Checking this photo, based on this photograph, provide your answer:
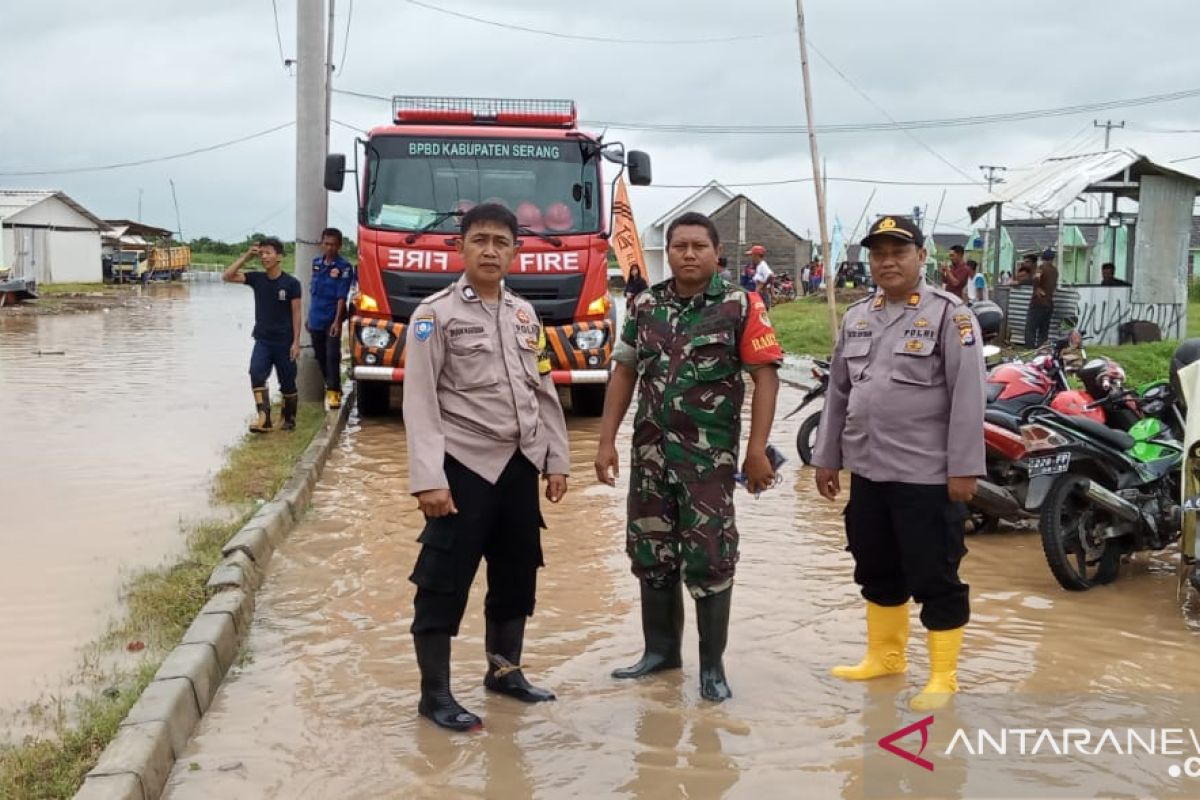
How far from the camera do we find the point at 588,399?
36.5 ft

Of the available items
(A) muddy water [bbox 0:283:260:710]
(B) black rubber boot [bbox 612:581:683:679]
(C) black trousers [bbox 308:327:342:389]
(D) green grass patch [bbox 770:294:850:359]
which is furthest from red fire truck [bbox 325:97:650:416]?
(D) green grass patch [bbox 770:294:850:359]

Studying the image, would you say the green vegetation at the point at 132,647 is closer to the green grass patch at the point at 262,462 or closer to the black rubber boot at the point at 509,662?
the green grass patch at the point at 262,462

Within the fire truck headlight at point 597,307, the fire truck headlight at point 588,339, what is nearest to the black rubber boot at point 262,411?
the fire truck headlight at point 588,339

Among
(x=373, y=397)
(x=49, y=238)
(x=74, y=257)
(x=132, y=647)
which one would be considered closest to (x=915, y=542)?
(x=132, y=647)

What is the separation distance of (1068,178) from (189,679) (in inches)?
602

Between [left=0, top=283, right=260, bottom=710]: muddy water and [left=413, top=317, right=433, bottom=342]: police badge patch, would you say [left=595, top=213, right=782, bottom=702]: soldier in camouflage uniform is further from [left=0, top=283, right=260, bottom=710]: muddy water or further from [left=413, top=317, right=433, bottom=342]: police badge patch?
[left=0, top=283, right=260, bottom=710]: muddy water

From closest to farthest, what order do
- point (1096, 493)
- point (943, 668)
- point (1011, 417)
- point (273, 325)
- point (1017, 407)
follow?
point (943, 668) → point (1096, 493) → point (1011, 417) → point (1017, 407) → point (273, 325)

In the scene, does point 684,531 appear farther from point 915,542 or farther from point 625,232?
point 625,232

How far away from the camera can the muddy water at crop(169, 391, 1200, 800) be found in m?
3.46

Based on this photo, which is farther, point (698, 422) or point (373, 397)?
point (373, 397)

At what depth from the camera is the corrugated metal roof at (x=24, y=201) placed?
42.5 metres

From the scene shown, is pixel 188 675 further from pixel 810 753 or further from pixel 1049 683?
pixel 1049 683

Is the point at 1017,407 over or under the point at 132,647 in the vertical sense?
over

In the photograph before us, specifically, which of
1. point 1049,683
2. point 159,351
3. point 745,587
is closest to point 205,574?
point 745,587
